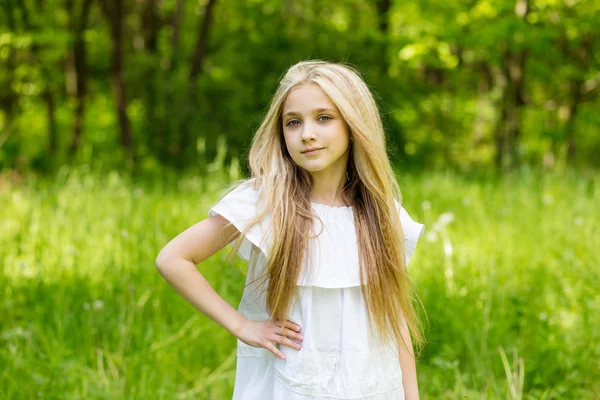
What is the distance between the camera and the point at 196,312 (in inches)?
127

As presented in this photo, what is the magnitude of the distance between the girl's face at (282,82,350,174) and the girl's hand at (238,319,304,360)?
16.3 inches

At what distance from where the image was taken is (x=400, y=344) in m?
1.72

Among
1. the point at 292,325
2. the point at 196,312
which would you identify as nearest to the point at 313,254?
the point at 292,325

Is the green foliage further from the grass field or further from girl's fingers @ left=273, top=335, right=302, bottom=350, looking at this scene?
girl's fingers @ left=273, top=335, right=302, bottom=350

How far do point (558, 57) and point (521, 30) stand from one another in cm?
293

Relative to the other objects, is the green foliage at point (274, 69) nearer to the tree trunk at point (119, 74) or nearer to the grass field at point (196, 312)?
the tree trunk at point (119, 74)

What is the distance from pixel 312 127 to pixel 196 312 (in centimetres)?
186

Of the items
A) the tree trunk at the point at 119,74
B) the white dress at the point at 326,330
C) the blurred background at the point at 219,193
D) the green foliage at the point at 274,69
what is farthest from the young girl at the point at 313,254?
the tree trunk at the point at 119,74

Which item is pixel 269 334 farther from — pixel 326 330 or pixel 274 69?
pixel 274 69

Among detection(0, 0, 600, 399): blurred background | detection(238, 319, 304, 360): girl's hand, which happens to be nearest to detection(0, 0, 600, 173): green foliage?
detection(0, 0, 600, 399): blurred background

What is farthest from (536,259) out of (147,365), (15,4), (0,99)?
(0,99)

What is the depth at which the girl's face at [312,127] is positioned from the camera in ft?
5.38

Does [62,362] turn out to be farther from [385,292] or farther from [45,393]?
[385,292]

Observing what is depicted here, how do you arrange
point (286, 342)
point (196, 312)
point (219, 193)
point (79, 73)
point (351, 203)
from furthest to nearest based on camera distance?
point (79, 73), point (219, 193), point (196, 312), point (351, 203), point (286, 342)
